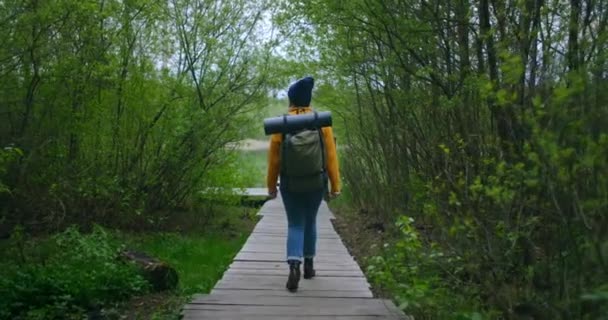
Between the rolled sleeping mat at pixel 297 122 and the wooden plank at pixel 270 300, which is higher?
the rolled sleeping mat at pixel 297 122

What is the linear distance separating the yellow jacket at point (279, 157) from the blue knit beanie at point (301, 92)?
6 cm

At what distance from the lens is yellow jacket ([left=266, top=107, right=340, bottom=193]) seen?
6410mm

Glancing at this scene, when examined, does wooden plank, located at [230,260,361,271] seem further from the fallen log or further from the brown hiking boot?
the brown hiking boot

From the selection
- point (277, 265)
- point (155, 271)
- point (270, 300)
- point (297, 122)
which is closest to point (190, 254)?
point (277, 265)

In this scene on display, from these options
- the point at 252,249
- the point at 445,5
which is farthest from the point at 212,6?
the point at 445,5

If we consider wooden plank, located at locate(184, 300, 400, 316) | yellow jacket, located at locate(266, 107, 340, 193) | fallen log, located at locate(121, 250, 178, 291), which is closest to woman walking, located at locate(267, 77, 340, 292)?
yellow jacket, located at locate(266, 107, 340, 193)

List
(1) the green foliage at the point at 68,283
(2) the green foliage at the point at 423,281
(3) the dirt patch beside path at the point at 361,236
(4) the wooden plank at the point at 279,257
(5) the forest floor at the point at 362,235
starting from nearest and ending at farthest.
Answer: (2) the green foliage at the point at 423,281 → (1) the green foliage at the point at 68,283 → (4) the wooden plank at the point at 279,257 → (5) the forest floor at the point at 362,235 → (3) the dirt patch beside path at the point at 361,236

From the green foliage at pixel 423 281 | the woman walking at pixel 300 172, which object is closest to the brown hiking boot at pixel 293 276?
the woman walking at pixel 300 172

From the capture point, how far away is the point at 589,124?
3.71 m

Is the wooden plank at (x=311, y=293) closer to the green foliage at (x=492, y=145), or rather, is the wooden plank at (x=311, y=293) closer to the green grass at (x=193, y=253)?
the green foliage at (x=492, y=145)

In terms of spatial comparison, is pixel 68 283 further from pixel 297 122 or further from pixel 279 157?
pixel 297 122

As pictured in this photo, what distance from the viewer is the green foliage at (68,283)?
5953 mm

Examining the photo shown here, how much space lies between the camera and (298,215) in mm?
6621

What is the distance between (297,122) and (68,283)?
7.15 feet
